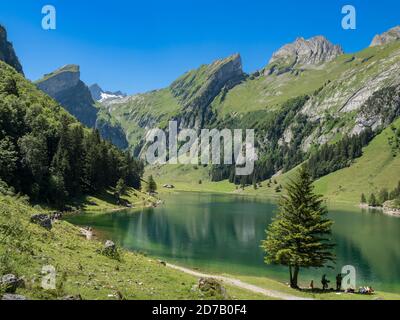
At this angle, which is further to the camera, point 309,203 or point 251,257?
point 251,257

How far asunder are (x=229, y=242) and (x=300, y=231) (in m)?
48.5

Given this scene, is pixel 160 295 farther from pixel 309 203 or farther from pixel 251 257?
pixel 251 257

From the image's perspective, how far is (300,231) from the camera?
174 feet

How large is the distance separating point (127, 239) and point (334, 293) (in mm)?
53164

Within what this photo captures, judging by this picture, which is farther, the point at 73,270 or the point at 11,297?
the point at 73,270

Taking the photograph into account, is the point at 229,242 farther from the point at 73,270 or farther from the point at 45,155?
the point at 73,270

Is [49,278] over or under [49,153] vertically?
under

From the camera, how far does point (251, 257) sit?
81688 mm

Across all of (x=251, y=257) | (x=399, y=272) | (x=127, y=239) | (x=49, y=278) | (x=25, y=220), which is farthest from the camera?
(x=127, y=239)

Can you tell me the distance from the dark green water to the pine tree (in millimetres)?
10789

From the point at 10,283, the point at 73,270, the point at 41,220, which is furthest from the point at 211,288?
the point at 41,220

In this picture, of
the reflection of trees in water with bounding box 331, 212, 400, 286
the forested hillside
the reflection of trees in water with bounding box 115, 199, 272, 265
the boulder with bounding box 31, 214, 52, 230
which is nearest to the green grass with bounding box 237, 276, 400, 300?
the reflection of trees in water with bounding box 331, 212, 400, 286
